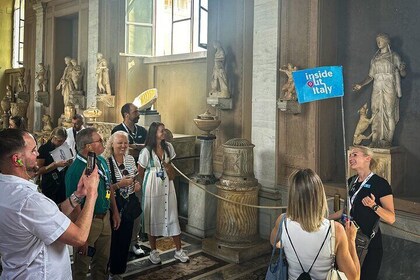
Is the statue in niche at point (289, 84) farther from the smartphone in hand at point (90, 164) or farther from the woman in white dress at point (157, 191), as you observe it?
the smartphone in hand at point (90, 164)

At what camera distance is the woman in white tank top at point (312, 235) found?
8.72ft

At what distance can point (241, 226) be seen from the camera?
632cm

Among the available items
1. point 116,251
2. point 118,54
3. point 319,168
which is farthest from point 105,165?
point 118,54

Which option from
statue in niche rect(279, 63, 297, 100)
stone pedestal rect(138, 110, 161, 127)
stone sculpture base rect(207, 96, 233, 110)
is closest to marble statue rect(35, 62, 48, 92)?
stone pedestal rect(138, 110, 161, 127)

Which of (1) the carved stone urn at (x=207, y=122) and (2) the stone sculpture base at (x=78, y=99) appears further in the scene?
(2) the stone sculpture base at (x=78, y=99)

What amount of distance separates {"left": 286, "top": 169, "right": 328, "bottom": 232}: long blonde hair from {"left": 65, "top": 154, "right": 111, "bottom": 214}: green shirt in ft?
6.76

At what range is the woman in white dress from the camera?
5840 mm

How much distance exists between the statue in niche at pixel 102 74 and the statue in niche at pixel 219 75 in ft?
13.9

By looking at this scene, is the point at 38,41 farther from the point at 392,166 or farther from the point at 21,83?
the point at 392,166

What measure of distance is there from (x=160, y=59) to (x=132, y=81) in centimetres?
104

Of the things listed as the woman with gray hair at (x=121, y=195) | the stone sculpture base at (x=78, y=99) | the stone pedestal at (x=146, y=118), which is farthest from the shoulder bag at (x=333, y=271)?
the stone sculpture base at (x=78, y=99)

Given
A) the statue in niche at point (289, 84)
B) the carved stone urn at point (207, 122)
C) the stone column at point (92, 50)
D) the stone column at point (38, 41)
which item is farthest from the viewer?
the stone column at point (38, 41)

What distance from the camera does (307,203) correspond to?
2.68m

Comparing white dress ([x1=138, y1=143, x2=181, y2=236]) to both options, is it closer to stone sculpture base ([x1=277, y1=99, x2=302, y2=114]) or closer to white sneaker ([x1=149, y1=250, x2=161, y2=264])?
white sneaker ([x1=149, y1=250, x2=161, y2=264])
